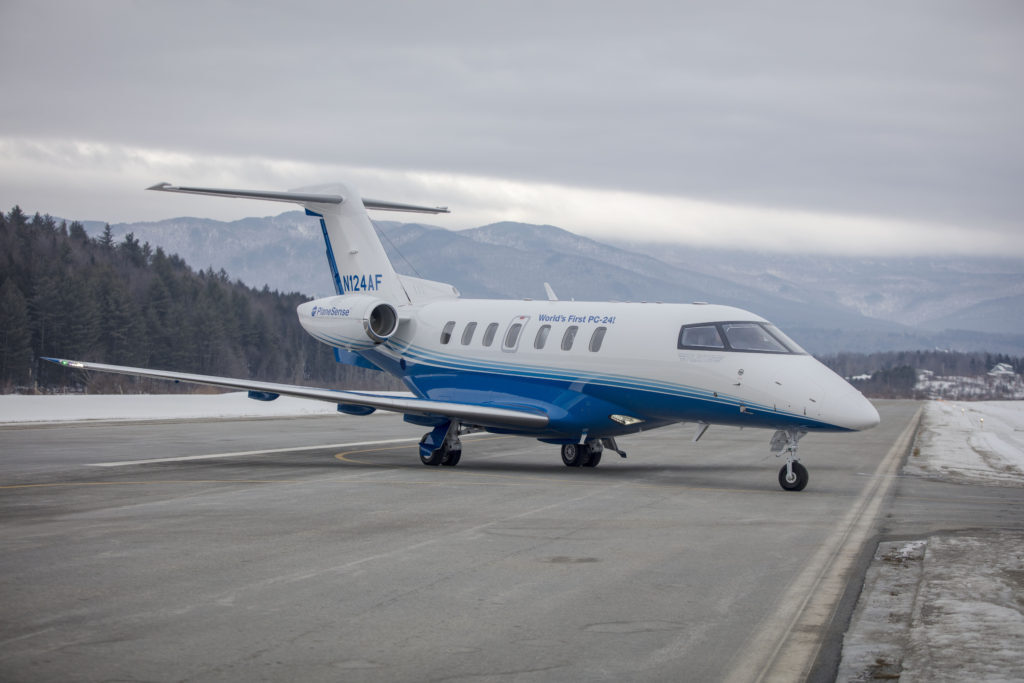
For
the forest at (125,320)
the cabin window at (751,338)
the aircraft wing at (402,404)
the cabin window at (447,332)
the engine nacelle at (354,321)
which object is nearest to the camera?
the cabin window at (751,338)

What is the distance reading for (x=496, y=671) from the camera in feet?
23.0

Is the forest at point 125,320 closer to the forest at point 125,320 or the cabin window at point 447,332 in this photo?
the forest at point 125,320

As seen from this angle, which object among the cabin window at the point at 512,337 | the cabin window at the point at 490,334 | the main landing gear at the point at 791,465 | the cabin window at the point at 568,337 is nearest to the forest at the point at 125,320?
the cabin window at the point at 490,334

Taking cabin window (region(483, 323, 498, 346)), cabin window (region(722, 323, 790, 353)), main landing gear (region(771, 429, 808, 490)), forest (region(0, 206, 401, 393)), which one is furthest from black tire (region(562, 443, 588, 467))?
forest (region(0, 206, 401, 393))

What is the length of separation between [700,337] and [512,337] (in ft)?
15.3

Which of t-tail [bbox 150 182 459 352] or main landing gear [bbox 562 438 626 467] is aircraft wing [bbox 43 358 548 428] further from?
t-tail [bbox 150 182 459 352]

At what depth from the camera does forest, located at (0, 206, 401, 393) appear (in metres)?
86.2

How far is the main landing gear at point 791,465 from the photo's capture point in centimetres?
1842

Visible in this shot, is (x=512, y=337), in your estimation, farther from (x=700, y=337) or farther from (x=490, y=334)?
(x=700, y=337)

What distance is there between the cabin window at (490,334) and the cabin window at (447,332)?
1067mm

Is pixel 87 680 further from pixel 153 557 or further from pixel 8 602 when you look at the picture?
pixel 153 557

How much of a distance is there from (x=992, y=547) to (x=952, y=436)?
96.8 ft

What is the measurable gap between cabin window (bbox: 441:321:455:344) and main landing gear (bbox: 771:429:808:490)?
8377 mm

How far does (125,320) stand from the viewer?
9744 centimetres
